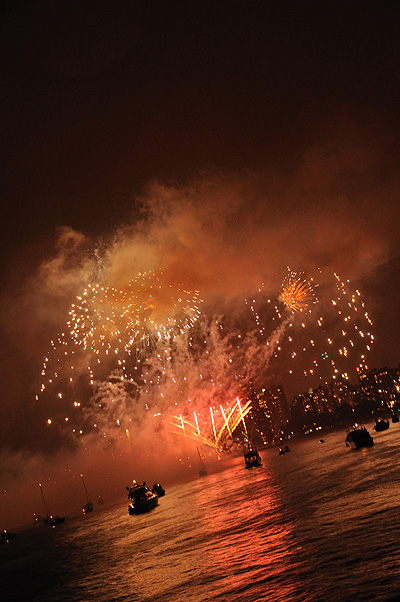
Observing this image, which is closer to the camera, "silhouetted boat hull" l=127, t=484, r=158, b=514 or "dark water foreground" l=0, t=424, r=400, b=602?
"dark water foreground" l=0, t=424, r=400, b=602

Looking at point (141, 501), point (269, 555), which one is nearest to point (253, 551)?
point (269, 555)

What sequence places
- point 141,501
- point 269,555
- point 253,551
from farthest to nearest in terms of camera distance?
point 141,501 < point 253,551 < point 269,555

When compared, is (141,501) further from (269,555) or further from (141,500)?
(269,555)

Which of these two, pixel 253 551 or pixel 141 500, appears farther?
pixel 141 500

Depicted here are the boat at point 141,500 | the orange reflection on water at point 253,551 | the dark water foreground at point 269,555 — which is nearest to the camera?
the dark water foreground at point 269,555

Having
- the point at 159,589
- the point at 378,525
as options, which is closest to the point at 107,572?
the point at 159,589

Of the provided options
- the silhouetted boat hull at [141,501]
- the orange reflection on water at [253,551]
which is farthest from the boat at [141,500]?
the orange reflection on water at [253,551]

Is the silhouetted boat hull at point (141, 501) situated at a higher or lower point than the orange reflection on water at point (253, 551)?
lower

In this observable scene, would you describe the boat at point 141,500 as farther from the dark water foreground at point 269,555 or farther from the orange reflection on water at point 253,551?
the orange reflection on water at point 253,551

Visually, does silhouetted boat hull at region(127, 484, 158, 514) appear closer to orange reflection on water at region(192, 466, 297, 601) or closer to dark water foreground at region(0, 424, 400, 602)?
dark water foreground at region(0, 424, 400, 602)

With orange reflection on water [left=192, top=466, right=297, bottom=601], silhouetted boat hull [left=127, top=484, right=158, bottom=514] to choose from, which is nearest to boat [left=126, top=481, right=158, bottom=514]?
silhouetted boat hull [left=127, top=484, right=158, bottom=514]

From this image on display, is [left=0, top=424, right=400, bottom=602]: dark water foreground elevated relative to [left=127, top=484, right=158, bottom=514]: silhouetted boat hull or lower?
elevated

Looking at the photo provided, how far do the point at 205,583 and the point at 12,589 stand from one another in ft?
142

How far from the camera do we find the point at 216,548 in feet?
117
